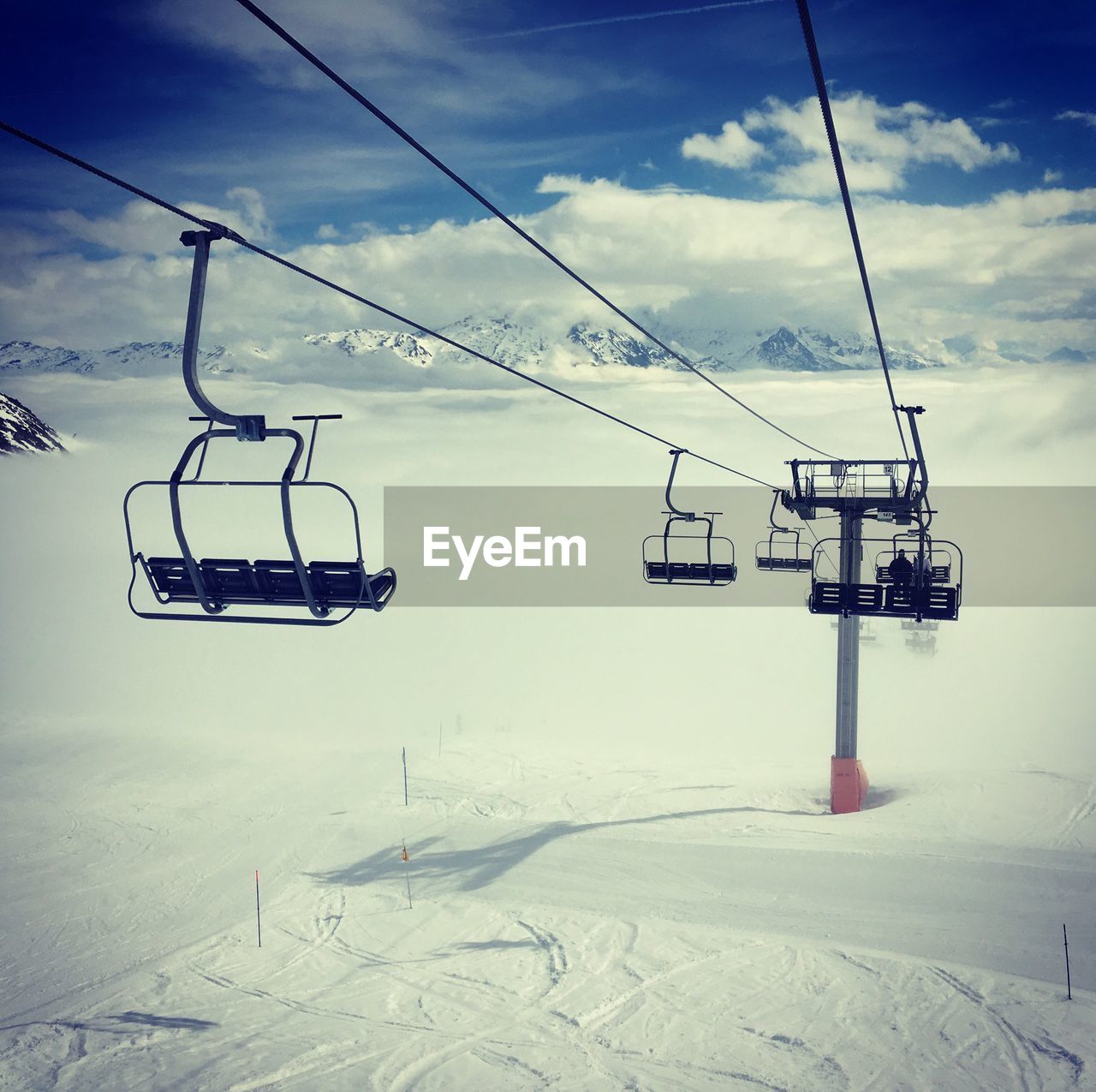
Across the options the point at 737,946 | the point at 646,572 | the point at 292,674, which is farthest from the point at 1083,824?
the point at 292,674

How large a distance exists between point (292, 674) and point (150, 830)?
34.9 metres

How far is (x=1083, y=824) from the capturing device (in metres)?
22.6

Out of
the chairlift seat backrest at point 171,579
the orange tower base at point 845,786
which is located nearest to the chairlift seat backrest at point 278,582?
the chairlift seat backrest at point 171,579

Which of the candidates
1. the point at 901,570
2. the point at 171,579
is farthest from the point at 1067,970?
the point at 171,579

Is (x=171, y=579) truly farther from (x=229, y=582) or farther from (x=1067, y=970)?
(x=1067, y=970)

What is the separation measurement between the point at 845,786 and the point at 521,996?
12.4m

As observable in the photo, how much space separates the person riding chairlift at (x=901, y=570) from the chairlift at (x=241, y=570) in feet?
32.0

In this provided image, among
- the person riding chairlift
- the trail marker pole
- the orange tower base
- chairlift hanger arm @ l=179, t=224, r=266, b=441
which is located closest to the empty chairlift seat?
chairlift hanger arm @ l=179, t=224, r=266, b=441

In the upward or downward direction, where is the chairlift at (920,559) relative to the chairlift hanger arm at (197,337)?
downward

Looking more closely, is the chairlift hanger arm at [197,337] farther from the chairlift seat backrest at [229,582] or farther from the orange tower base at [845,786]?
the orange tower base at [845,786]

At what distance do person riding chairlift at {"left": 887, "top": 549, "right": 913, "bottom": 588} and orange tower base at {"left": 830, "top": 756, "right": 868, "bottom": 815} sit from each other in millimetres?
11174

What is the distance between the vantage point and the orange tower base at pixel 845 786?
25.2m

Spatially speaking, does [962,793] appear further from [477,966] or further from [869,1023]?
[477,966]

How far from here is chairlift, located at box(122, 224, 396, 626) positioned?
672 cm
